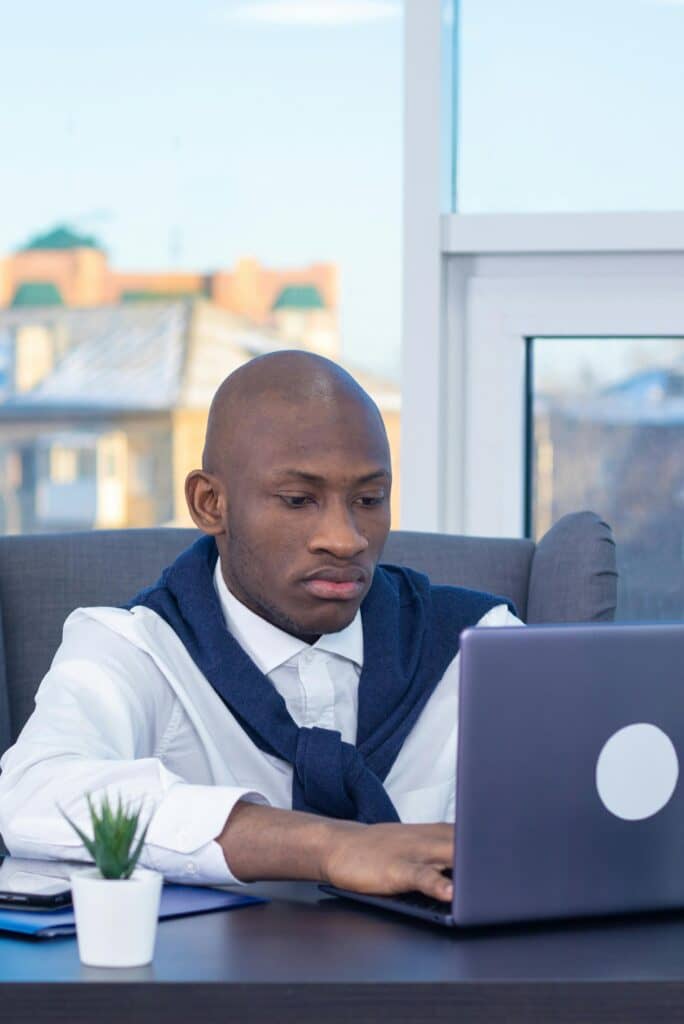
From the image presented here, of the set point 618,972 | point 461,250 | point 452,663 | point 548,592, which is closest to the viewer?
point 618,972

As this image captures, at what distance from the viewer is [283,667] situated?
1.67 meters

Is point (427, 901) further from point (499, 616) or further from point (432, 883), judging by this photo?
point (499, 616)

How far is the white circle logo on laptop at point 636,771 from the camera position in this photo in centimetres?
108

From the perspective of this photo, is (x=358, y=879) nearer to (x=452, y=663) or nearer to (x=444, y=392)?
(x=452, y=663)

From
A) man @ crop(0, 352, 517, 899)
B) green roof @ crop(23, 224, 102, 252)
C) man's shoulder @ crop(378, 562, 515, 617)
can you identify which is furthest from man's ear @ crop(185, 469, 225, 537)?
green roof @ crop(23, 224, 102, 252)

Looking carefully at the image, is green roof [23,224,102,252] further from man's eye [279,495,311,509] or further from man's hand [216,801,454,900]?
man's hand [216,801,454,900]

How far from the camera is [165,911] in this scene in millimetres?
1146

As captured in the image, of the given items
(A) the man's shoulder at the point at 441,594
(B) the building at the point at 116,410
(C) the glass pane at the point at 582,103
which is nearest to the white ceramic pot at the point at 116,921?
(A) the man's shoulder at the point at 441,594

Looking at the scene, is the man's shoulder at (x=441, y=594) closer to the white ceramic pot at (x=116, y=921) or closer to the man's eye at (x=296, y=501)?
the man's eye at (x=296, y=501)

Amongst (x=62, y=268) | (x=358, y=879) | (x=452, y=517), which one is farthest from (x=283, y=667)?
(x=62, y=268)

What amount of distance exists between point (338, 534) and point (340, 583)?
5 centimetres

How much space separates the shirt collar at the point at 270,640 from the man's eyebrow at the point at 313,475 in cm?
18

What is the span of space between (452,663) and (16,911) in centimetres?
75

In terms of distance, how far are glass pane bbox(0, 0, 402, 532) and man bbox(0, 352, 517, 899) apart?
96 cm
